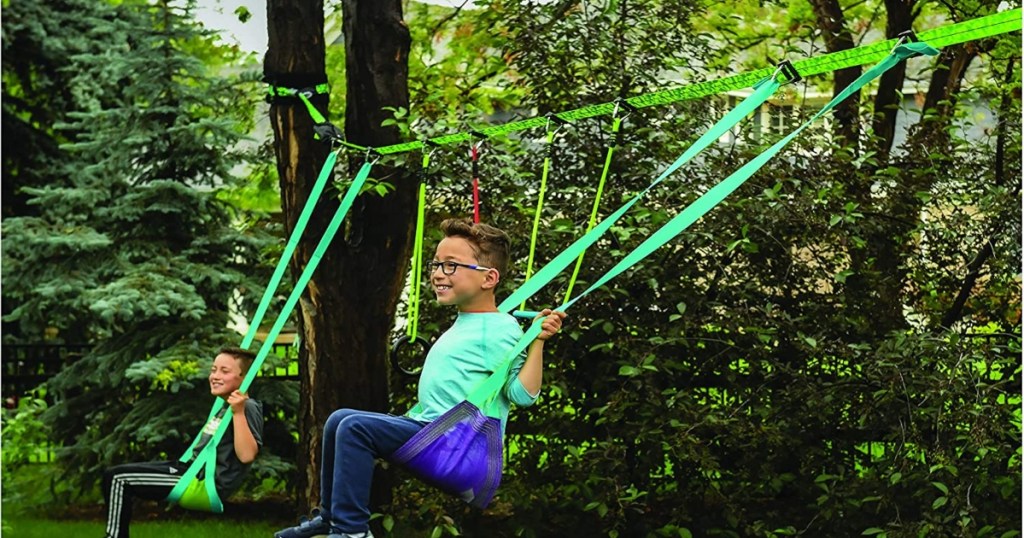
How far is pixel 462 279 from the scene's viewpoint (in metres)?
4.09

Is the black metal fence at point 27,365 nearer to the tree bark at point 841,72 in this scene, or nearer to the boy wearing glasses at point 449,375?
the tree bark at point 841,72

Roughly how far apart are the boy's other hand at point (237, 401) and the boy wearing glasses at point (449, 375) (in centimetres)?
80

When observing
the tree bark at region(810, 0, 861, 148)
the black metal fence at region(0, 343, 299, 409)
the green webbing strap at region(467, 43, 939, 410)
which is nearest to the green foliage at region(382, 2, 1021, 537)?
the tree bark at region(810, 0, 861, 148)

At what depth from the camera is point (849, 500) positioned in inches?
242

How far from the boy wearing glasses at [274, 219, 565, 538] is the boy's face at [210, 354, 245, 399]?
1.06m

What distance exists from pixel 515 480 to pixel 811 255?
1.96 m

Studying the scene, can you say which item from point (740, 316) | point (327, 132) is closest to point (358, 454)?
point (327, 132)

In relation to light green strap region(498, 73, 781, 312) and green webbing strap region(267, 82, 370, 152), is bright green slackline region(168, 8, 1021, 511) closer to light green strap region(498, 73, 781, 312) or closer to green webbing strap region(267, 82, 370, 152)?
light green strap region(498, 73, 781, 312)

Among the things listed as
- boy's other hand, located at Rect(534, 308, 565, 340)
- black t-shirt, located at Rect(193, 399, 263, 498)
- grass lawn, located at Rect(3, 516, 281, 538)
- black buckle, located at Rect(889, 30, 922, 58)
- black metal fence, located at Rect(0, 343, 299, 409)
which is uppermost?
black buckle, located at Rect(889, 30, 922, 58)

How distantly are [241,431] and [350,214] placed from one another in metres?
1.39

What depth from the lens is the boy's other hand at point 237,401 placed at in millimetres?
4941

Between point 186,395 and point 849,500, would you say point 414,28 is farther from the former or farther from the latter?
point 849,500

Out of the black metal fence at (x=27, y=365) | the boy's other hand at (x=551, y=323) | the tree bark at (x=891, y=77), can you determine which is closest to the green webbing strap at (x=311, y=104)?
the boy's other hand at (x=551, y=323)

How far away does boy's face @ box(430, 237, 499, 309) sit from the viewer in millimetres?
4094
